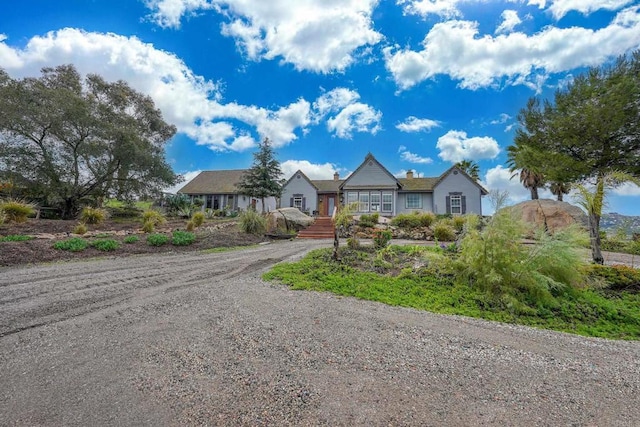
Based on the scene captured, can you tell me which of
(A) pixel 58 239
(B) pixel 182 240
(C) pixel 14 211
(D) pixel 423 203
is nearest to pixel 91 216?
(C) pixel 14 211

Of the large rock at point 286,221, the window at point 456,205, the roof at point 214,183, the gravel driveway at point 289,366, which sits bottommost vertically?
the gravel driveway at point 289,366

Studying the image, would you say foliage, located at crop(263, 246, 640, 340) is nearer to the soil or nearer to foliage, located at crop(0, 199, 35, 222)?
the soil

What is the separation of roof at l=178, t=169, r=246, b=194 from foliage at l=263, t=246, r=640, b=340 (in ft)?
85.9

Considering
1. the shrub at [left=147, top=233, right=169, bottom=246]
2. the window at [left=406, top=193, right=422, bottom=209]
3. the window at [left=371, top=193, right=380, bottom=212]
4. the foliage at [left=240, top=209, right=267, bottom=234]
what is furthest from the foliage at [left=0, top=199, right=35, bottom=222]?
the window at [left=406, top=193, right=422, bottom=209]

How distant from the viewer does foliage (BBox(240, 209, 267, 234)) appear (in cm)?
1497

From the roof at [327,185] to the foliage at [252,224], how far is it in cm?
1248

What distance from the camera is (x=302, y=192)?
27297 millimetres

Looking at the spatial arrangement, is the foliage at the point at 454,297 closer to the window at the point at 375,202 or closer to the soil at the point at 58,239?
the soil at the point at 58,239

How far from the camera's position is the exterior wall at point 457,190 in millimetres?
23625

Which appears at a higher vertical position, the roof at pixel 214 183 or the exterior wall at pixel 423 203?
the roof at pixel 214 183

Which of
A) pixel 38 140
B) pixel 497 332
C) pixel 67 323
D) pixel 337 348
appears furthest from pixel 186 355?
pixel 38 140

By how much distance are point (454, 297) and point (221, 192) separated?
29419 mm

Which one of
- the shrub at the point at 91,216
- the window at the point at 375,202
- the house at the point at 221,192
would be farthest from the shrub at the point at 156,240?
the house at the point at 221,192

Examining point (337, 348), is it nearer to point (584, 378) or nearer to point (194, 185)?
point (584, 378)
